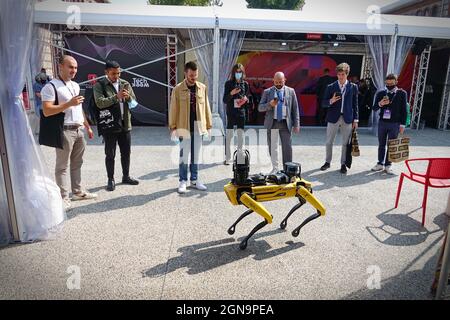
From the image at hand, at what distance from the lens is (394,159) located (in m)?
4.66

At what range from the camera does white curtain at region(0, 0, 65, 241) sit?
2785 millimetres

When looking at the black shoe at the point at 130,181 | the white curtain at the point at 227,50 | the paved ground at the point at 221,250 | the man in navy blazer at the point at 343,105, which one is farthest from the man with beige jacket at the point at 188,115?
the white curtain at the point at 227,50

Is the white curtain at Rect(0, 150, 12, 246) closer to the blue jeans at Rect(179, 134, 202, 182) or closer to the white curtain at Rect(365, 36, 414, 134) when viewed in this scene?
the blue jeans at Rect(179, 134, 202, 182)

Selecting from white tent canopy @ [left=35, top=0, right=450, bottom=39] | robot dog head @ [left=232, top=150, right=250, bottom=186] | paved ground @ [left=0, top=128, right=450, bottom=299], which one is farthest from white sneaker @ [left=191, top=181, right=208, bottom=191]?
white tent canopy @ [left=35, top=0, right=450, bottom=39]

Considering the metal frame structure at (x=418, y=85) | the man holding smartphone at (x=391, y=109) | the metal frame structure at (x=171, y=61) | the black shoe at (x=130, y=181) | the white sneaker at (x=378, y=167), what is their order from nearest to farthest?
the black shoe at (x=130, y=181)
the man holding smartphone at (x=391, y=109)
the white sneaker at (x=378, y=167)
the metal frame structure at (x=171, y=61)
the metal frame structure at (x=418, y=85)

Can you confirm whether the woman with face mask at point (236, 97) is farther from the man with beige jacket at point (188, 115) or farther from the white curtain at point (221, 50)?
the white curtain at point (221, 50)

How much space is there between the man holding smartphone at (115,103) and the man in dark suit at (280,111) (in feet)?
6.64

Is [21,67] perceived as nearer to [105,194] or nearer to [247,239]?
[105,194]

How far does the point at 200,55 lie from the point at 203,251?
6.81 meters

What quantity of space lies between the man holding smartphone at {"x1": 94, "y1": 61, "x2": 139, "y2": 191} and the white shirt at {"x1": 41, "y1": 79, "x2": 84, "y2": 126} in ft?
1.32

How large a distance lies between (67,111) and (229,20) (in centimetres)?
559

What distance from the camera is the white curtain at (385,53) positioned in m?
9.04

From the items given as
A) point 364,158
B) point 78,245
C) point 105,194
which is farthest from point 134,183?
point 364,158

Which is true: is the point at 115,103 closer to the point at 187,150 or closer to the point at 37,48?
the point at 187,150
